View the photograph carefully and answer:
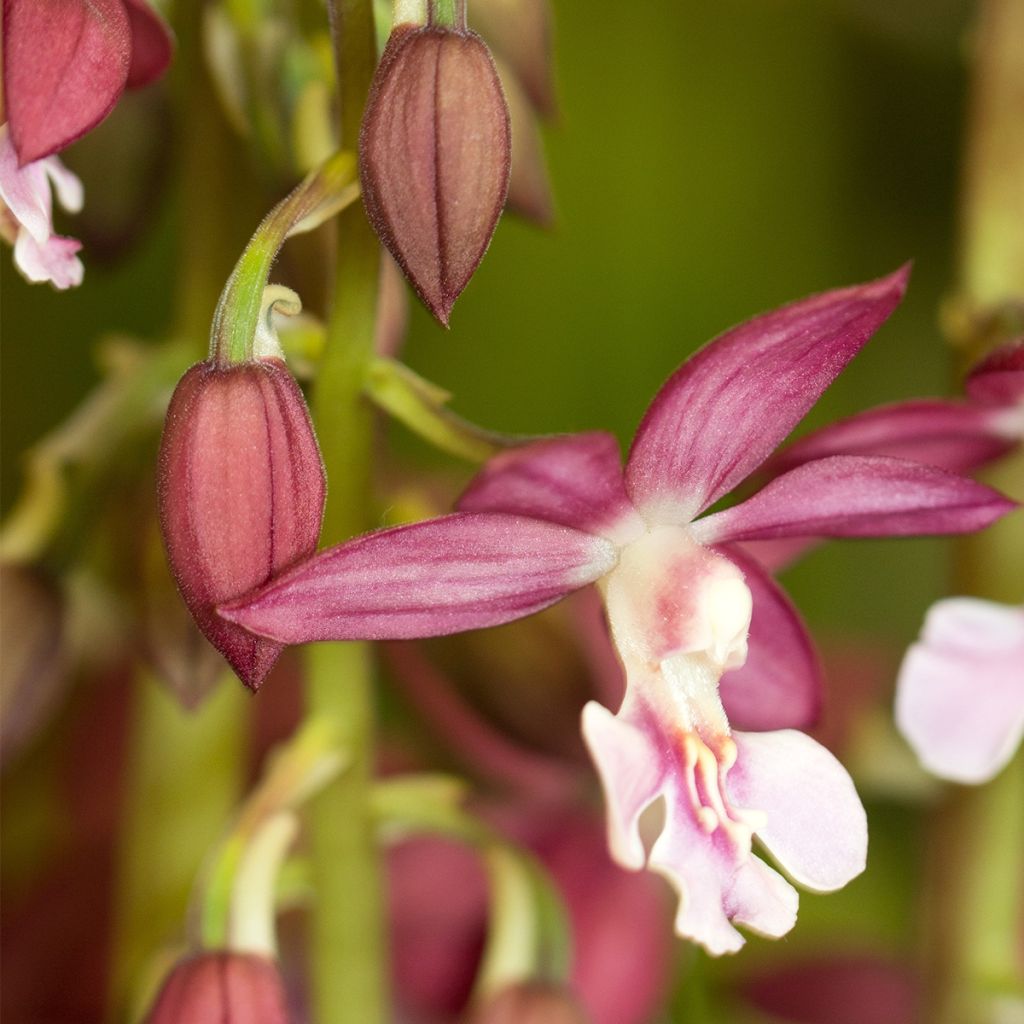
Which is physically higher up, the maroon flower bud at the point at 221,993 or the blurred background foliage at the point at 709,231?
the maroon flower bud at the point at 221,993

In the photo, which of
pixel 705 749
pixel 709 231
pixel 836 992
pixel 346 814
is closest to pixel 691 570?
pixel 705 749

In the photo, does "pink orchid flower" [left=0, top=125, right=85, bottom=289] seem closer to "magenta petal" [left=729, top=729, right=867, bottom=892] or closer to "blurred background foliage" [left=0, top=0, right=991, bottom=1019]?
"magenta petal" [left=729, top=729, right=867, bottom=892]

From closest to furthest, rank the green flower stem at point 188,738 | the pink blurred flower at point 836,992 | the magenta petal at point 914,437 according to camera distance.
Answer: the magenta petal at point 914,437 < the green flower stem at point 188,738 < the pink blurred flower at point 836,992

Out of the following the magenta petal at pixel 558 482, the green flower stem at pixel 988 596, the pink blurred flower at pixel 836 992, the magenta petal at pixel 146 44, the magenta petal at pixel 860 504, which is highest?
the magenta petal at pixel 146 44

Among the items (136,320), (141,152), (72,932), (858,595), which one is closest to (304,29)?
(141,152)

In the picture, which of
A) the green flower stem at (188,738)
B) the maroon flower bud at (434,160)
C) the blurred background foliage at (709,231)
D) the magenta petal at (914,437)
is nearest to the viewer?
the maroon flower bud at (434,160)

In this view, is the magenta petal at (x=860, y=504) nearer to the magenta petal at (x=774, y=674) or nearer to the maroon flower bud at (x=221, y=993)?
the magenta petal at (x=774, y=674)

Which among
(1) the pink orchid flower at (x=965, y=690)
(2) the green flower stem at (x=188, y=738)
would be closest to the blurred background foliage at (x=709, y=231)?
(2) the green flower stem at (x=188, y=738)
